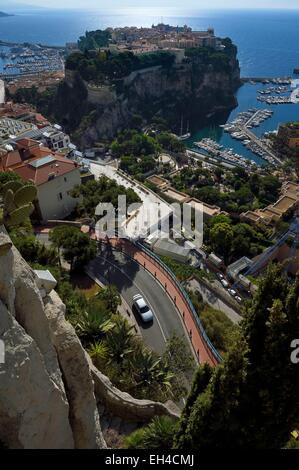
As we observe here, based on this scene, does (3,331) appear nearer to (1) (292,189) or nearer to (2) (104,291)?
(2) (104,291)

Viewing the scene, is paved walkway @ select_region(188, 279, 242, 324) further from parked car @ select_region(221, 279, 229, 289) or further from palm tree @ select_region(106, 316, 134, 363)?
palm tree @ select_region(106, 316, 134, 363)

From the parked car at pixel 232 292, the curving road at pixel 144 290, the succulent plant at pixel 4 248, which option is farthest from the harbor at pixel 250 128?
the succulent plant at pixel 4 248

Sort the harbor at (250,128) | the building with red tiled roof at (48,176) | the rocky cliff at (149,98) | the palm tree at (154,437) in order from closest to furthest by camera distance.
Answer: the palm tree at (154,437) < the building with red tiled roof at (48,176) < the rocky cliff at (149,98) < the harbor at (250,128)

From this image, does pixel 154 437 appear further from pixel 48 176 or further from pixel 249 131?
pixel 249 131

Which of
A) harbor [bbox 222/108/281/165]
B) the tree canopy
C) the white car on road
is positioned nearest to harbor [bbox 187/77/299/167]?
harbor [bbox 222/108/281/165]

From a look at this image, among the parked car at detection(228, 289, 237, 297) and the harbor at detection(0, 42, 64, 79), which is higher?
the harbor at detection(0, 42, 64, 79)

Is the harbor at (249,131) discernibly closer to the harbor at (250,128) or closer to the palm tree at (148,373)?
the harbor at (250,128)

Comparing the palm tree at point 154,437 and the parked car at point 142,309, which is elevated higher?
the palm tree at point 154,437
